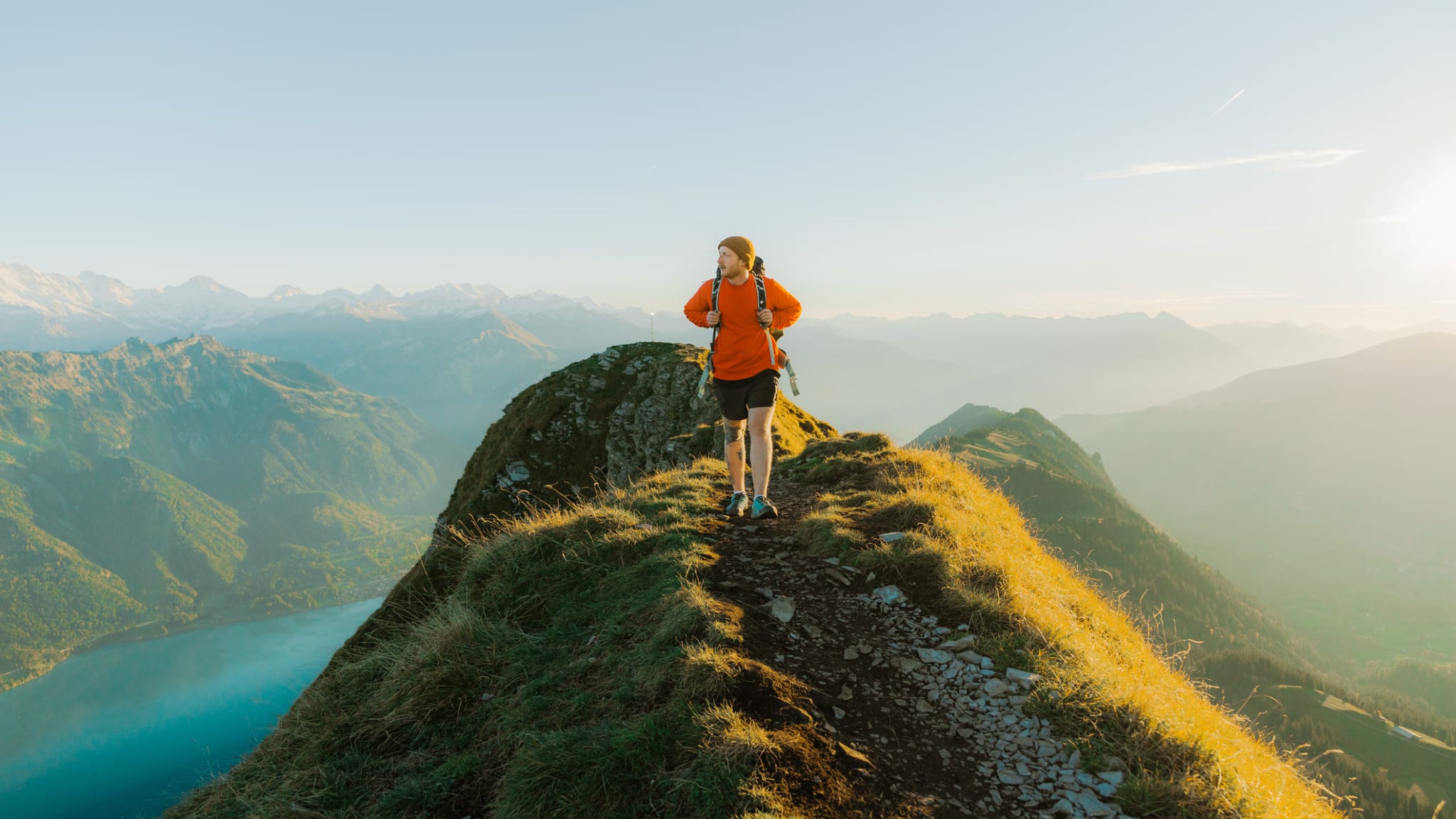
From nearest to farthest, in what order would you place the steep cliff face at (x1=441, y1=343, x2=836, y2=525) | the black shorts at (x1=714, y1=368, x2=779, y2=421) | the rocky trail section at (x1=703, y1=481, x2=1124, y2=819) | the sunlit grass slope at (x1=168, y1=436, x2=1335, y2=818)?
the sunlit grass slope at (x1=168, y1=436, x2=1335, y2=818) → the rocky trail section at (x1=703, y1=481, x2=1124, y2=819) → the black shorts at (x1=714, y1=368, x2=779, y2=421) → the steep cliff face at (x1=441, y1=343, x2=836, y2=525)

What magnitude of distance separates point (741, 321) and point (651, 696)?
551cm

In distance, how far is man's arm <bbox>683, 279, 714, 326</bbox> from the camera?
901 centimetres

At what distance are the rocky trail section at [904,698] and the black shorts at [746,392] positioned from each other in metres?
2.44

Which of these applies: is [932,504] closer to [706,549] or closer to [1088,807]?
[706,549]

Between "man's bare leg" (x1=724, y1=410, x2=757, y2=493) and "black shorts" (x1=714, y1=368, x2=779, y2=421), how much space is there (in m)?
0.15

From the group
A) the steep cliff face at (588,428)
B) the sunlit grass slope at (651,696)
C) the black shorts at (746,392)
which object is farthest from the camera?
the steep cliff face at (588,428)

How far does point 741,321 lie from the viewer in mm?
8922

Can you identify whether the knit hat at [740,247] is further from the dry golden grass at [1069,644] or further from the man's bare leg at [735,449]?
the dry golden grass at [1069,644]

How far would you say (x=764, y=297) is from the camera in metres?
8.88

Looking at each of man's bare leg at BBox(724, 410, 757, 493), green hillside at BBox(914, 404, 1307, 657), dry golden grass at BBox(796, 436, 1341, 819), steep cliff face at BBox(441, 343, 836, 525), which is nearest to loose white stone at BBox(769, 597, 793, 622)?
dry golden grass at BBox(796, 436, 1341, 819)

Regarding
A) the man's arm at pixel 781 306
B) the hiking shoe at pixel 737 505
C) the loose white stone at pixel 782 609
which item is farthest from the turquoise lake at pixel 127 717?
the loose white stone at pixel 782 609

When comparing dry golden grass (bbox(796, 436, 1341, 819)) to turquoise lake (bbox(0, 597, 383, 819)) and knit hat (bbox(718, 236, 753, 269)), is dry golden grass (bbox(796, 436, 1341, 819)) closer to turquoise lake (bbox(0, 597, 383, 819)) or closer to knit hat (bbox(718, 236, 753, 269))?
knit hat (bbox(718, 236, 753, 269))

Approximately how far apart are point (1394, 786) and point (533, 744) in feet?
388

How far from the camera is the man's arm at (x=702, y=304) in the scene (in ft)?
29.6
